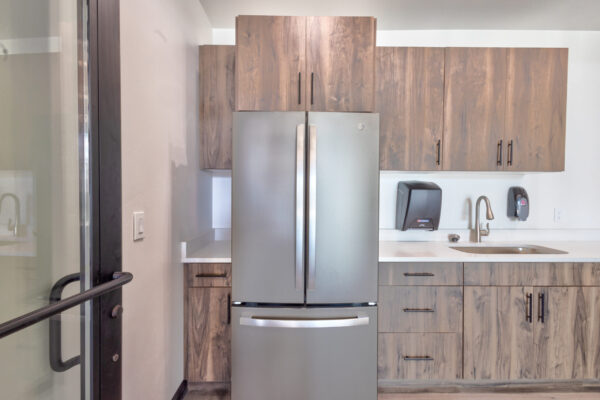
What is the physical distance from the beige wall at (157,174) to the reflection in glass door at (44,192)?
1.47 feet

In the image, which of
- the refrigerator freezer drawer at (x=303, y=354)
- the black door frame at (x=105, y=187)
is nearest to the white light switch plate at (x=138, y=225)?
the black door frame at (x=105, y=187)

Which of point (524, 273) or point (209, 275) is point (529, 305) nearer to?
point (524, 273)

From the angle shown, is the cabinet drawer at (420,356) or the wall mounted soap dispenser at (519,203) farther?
the wall mounted soap dispenser at (519,203)

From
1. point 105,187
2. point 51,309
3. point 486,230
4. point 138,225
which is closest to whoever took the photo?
point 51,309

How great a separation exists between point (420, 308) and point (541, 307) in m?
0.76

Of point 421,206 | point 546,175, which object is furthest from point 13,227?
point 546,175

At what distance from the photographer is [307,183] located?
160 cm

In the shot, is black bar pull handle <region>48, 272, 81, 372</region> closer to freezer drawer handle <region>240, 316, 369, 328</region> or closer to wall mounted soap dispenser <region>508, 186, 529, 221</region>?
freezer drawer handle <region>240, 316, 369, 328</region>

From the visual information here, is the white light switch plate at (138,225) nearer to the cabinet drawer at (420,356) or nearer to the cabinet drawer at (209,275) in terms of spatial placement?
the cabinet drawer at (209,275)

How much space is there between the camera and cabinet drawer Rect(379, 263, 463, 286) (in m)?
1.94

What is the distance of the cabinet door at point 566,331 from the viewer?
1953 millimetres

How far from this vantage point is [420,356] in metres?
1.94

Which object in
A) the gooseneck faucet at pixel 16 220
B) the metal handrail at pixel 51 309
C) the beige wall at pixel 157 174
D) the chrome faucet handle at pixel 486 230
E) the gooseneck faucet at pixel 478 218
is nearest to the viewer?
the metal handrail at pixel 51 309

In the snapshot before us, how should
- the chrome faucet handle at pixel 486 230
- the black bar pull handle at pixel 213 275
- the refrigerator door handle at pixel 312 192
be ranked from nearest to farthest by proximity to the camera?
the refrigerator door handle at pixel 312 192 < the black bar pull handle at pixel 213 275 < the chrome faucet handle at pixel 486 230
